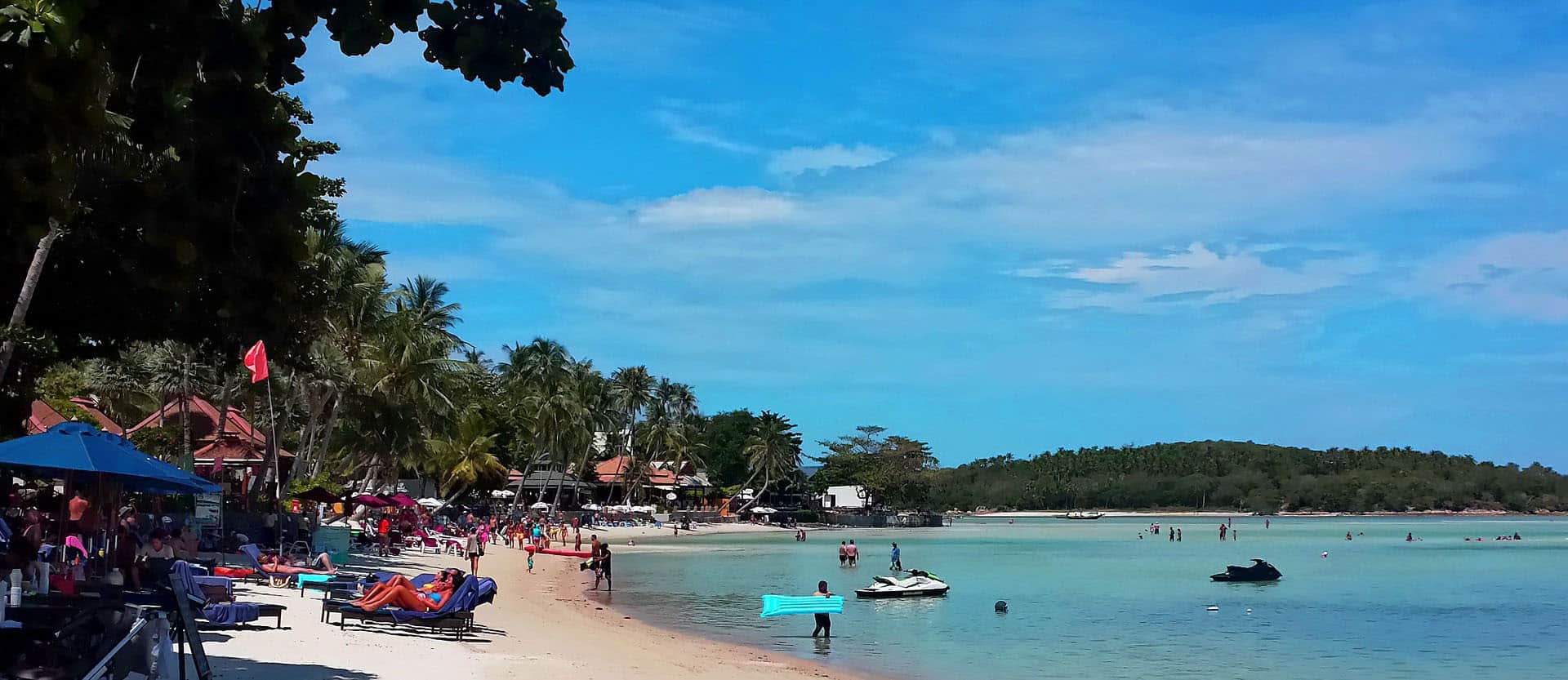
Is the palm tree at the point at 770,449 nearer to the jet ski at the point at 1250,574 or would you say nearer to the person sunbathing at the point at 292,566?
the jet ski at the point at 1250,574

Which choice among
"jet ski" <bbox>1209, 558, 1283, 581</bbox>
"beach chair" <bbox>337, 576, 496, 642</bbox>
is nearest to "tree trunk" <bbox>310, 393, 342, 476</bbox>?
"beach chair" <bbox>337, 576, 496, 642</bbox>

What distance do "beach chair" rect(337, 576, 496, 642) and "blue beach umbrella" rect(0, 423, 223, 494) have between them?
2984 mm

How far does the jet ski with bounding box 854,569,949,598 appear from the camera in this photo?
3089 centimetres

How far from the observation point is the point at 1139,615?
1174 inches

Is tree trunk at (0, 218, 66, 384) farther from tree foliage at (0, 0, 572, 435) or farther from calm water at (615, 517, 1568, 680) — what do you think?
calm water at (615, 517, 1568, 680)

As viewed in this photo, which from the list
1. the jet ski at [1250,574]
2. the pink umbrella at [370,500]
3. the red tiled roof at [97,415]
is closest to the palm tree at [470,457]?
the red tiled roof at [97,415]

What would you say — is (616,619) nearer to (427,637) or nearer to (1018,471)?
(427,637)

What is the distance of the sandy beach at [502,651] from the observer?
40.2 ft

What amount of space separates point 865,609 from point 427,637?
13.9 metres

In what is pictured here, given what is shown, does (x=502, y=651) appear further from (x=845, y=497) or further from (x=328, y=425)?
(x=845, y=497)

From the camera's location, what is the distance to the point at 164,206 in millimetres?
5559

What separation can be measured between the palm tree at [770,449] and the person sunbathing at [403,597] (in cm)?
8788

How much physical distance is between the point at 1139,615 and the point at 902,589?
218 inches

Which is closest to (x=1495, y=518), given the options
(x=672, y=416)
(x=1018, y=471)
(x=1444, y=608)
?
(x=1018, y=471)
